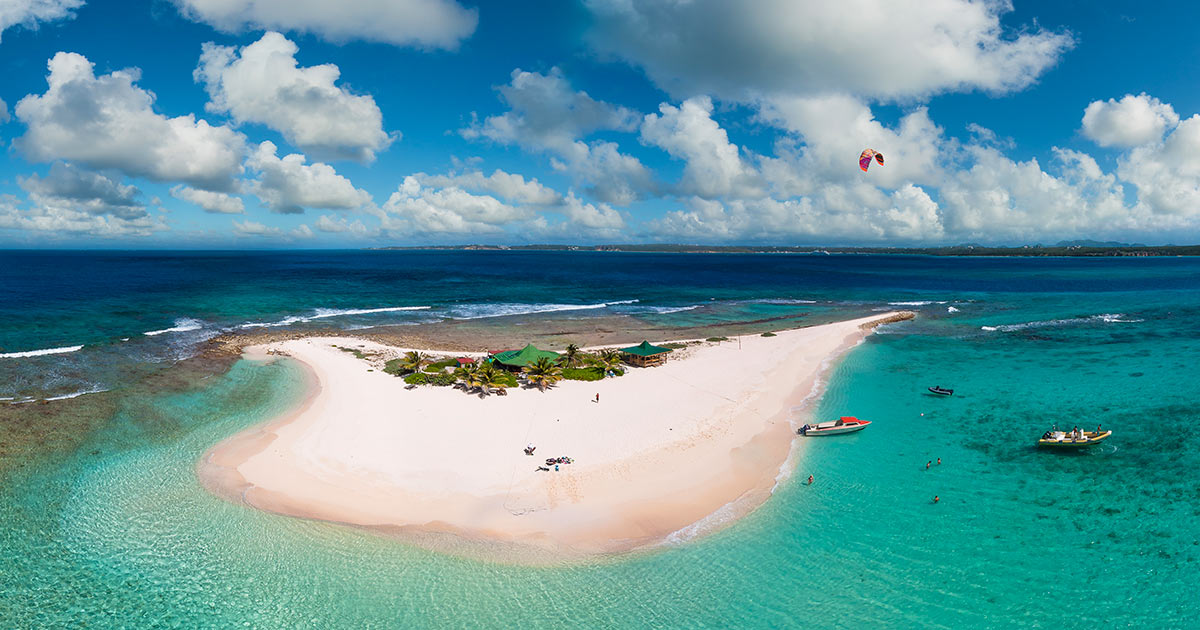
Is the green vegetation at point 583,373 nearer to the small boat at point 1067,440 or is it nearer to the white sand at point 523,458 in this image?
the white sand at point 523,458

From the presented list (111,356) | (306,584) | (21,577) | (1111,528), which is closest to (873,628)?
(1111,528)

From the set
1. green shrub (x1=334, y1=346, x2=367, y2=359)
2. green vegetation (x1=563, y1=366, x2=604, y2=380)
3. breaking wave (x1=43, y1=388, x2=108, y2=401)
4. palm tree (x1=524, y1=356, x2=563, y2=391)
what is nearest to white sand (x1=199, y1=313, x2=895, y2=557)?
palm tree (x1=524, y1=356, x2=563, y2=391)

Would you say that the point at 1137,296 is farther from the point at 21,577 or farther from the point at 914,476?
the point at 21,577

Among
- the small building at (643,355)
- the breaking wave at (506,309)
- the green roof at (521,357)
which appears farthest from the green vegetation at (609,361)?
the breaking wave at (506,309)

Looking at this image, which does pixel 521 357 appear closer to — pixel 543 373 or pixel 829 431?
pixel 543 373

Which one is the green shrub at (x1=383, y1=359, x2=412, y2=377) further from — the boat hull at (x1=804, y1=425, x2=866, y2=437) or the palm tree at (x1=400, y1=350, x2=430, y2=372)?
the boat hull at (x1=804, y1=425, x2=866, y2=437)

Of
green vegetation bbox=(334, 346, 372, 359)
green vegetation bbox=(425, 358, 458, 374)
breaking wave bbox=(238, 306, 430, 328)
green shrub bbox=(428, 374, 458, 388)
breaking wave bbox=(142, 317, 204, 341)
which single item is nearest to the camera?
green shrub bbox=(428, 374, 458, 388)
